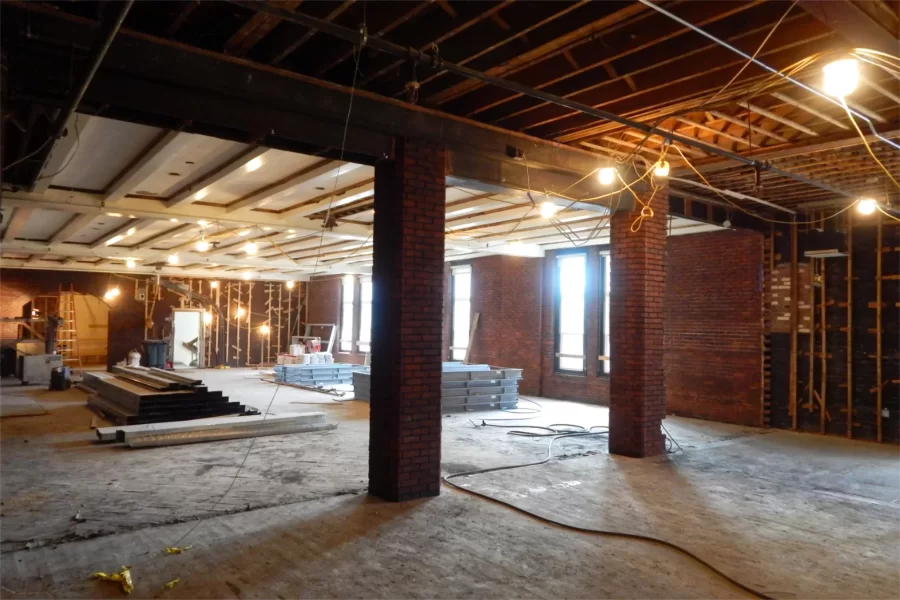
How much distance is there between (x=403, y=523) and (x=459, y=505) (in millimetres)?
676

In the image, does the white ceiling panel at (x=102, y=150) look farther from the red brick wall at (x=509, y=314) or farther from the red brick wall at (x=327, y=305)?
the red brick wall at (x=327, y=305)

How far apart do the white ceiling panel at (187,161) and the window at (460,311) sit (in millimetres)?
8625

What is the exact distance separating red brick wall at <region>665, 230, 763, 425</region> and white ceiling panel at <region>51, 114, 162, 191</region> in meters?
9.16

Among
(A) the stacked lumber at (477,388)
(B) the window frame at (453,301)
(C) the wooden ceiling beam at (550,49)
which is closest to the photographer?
(C) the wooden ceiling beam at (550,49)

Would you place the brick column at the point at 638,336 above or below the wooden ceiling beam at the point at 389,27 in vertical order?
below

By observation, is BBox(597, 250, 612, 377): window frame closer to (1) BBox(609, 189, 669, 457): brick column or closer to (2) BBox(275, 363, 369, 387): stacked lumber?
(1) BBox(609, 189, 669, 457): brick column

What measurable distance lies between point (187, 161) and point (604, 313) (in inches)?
341

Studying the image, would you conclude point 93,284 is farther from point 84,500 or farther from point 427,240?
point 427,240

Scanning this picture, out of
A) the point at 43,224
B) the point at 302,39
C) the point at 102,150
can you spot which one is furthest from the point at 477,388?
the point at 43,224

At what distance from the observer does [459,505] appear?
525 cm

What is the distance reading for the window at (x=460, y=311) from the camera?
1569cm

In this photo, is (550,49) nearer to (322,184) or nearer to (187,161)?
(322,184)

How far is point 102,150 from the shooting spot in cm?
639

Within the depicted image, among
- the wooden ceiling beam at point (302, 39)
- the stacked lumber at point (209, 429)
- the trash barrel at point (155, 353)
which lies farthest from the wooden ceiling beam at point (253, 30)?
the trash barrel at point (155, 353)
